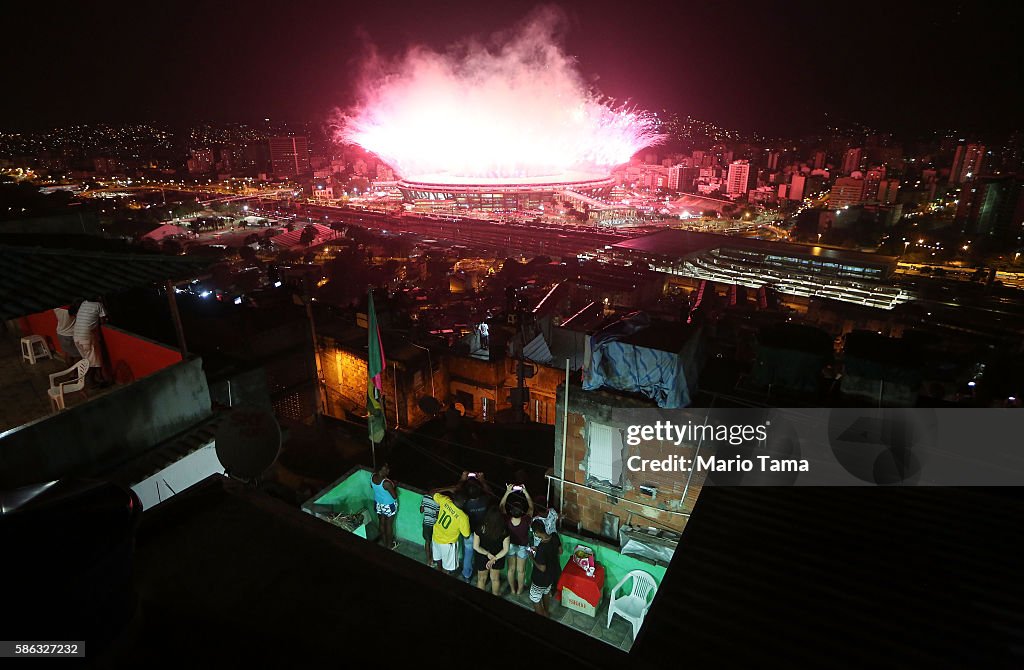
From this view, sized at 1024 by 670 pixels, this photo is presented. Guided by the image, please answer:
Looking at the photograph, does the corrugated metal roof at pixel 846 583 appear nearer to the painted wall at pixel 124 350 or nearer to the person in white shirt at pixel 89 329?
the painted wall at pixel 124 350

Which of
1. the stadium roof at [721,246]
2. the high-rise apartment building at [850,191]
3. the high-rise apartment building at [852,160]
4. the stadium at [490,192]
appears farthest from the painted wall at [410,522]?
the high-rise apartment building at [852,160]

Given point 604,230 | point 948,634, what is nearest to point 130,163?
point 604,230

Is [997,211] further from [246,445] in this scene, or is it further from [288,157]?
[288,157]

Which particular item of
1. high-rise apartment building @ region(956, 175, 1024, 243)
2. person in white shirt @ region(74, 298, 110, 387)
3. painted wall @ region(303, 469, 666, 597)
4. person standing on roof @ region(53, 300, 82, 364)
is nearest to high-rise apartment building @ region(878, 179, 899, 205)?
high-rise apartment building @ region(956, 175, 1024, 243)

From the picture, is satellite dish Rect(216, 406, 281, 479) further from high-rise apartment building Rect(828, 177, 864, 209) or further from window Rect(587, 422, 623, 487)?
high-rise apartment building Rect(828, 177, 864, 209)

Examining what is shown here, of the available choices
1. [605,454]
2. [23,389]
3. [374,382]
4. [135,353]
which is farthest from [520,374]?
[23,389]

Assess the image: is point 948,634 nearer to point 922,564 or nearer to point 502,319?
point 922,564
